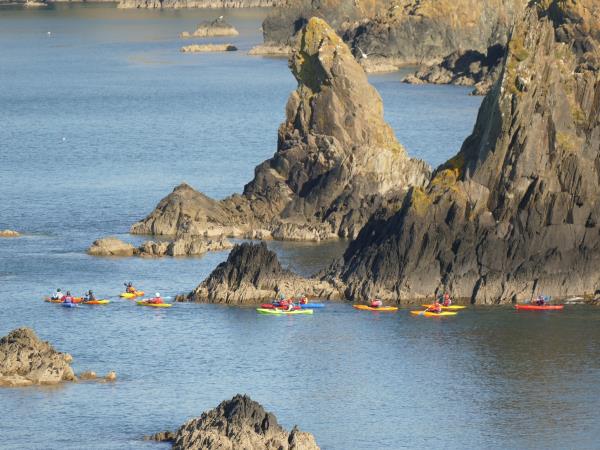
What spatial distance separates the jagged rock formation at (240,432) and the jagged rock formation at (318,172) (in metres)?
47.0

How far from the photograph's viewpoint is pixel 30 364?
3337 inches

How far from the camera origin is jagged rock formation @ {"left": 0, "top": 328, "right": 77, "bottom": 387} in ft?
276

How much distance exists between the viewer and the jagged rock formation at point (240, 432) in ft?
233

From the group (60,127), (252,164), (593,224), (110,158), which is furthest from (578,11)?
(593,224)

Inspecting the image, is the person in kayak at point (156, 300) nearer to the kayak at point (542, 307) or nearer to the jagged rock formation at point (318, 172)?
the jagged rock formation at point (318, 172)

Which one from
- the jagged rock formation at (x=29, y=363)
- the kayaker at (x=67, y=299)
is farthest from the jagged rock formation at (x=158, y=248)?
the jagged rock formation at (x=29, y=363)

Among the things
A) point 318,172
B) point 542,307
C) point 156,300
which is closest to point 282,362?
point 156,300

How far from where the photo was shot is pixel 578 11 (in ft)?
545

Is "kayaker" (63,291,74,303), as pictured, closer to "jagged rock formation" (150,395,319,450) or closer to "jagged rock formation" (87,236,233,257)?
"jagged rock formation" (87,236,233,257)

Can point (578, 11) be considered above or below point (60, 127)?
above

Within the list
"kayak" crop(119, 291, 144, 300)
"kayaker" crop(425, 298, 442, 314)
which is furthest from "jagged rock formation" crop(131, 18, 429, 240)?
"kayaker" crop(425, 298, 442, 314)

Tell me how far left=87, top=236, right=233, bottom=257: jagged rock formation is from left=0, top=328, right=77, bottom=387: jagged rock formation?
29775 millimetres

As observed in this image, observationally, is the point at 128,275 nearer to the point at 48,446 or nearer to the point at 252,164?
the point at 48,446

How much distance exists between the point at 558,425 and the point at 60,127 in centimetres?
11868
